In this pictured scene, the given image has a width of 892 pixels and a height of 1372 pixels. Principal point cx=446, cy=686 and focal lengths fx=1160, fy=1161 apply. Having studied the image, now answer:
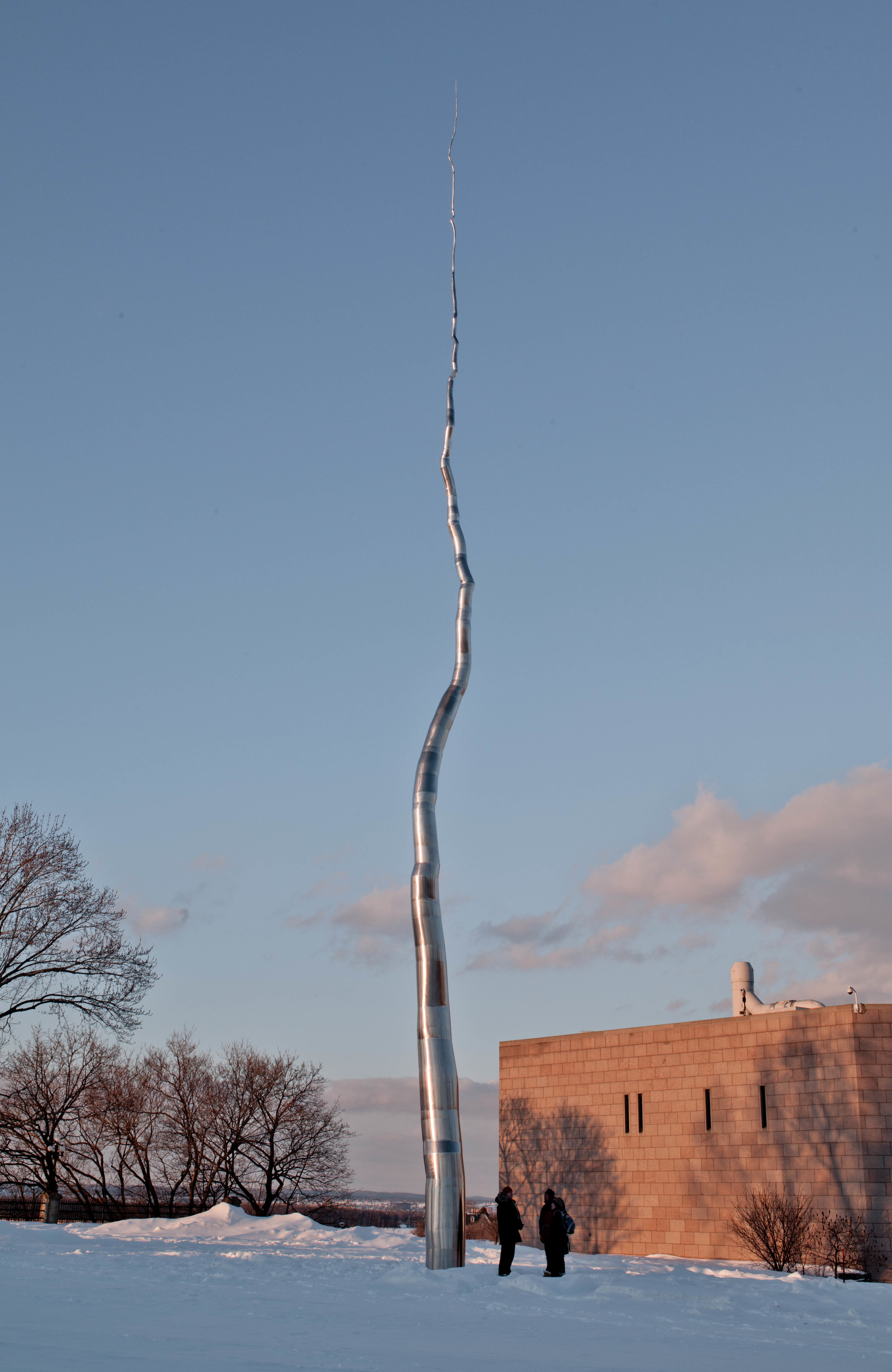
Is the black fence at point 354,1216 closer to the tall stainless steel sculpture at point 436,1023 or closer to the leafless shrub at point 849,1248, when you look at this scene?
the leafless shrub at point 849,1248

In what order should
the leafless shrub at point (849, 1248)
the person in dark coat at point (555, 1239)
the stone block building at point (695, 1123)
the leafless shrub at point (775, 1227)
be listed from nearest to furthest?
the person in dark coat at point (555, 1239) → the leafless shrub at point (849, 1248) → the leafless shrub at point (775, 1227) → the stone block building at point (695, 1123)

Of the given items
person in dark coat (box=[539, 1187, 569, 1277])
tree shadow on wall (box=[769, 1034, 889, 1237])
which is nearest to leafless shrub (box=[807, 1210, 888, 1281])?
tree shadow on wall (box=[769, 1034, 889, 1237])

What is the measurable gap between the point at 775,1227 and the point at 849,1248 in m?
1.36

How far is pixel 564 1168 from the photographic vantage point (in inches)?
1111

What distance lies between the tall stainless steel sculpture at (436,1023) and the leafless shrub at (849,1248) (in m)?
9.46

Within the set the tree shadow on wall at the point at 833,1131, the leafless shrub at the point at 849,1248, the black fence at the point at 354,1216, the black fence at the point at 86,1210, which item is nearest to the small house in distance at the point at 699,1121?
the tree shadow on wall at the point at 833,1131

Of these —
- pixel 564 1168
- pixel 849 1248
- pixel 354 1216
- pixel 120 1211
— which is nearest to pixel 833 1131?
pixel 849 1248

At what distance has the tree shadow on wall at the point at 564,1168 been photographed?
88.8ft

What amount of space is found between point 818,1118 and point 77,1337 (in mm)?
18668

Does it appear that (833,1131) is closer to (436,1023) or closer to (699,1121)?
(699,1121)

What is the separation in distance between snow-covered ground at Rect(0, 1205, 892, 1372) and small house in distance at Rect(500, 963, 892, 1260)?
193 inches

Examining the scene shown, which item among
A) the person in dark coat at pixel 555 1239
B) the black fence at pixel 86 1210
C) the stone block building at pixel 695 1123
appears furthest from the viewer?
the black fence at pixel 86 1210

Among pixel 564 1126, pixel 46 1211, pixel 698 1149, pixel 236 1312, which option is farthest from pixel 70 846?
pixel 236 1312

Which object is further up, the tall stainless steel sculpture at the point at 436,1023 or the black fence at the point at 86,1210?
the tall stainless steel sculpture at the point at 436,1023
